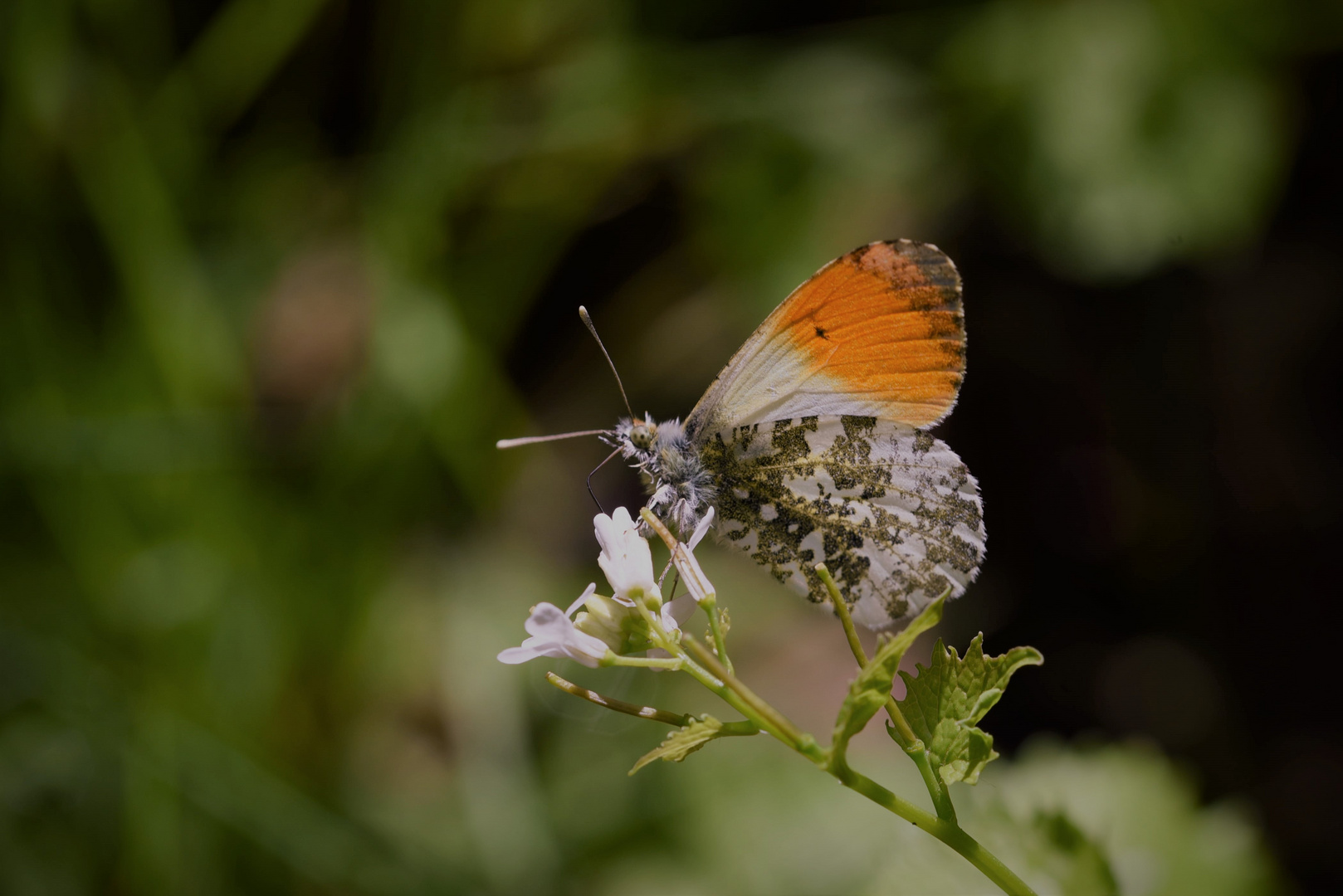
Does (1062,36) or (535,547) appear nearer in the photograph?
(1062,36)

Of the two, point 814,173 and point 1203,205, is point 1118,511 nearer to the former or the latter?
point 1203,205

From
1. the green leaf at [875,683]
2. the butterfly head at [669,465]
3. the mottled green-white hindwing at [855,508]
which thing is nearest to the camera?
the green leaf at [875,683]

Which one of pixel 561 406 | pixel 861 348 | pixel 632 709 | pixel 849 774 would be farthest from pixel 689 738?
pixel 561 406

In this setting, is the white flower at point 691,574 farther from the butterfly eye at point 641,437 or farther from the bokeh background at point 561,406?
the bokeh background at point 561,406

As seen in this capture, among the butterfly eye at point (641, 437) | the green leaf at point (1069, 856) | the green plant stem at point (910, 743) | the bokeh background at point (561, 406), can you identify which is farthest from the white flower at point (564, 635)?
the bokeh background at point (561, 406)

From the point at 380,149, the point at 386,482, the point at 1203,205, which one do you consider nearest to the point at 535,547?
the point at 386,482

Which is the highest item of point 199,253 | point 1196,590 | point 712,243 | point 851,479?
point 199,253

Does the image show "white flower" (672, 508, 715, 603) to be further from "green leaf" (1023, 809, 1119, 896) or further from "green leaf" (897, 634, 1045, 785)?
"green leaf" (1023, 809, 1119, 896)
